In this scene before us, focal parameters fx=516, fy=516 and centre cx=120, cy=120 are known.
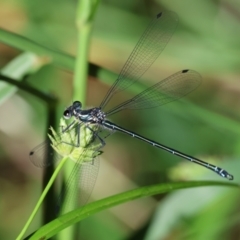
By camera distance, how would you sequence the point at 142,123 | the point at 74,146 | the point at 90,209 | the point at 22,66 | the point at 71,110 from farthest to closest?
the point at 142,123, the point at 22,66, the point at 71,110, the point at 74,146, the point at 90,209

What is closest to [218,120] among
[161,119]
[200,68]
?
[161,119]

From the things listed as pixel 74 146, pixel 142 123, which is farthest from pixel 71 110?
pixel 142 123

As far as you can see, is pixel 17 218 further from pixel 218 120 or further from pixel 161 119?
pixel 218 120

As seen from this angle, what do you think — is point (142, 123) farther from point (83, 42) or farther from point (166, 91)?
point (83, 42)

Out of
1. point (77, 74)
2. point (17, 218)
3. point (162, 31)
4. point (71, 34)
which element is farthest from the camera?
point (71, 34)

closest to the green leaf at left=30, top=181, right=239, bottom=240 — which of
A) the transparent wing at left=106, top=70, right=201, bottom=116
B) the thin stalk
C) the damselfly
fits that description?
the thin stalk

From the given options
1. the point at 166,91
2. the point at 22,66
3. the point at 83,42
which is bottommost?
the point at 83,42

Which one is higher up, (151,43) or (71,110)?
(151,43)
